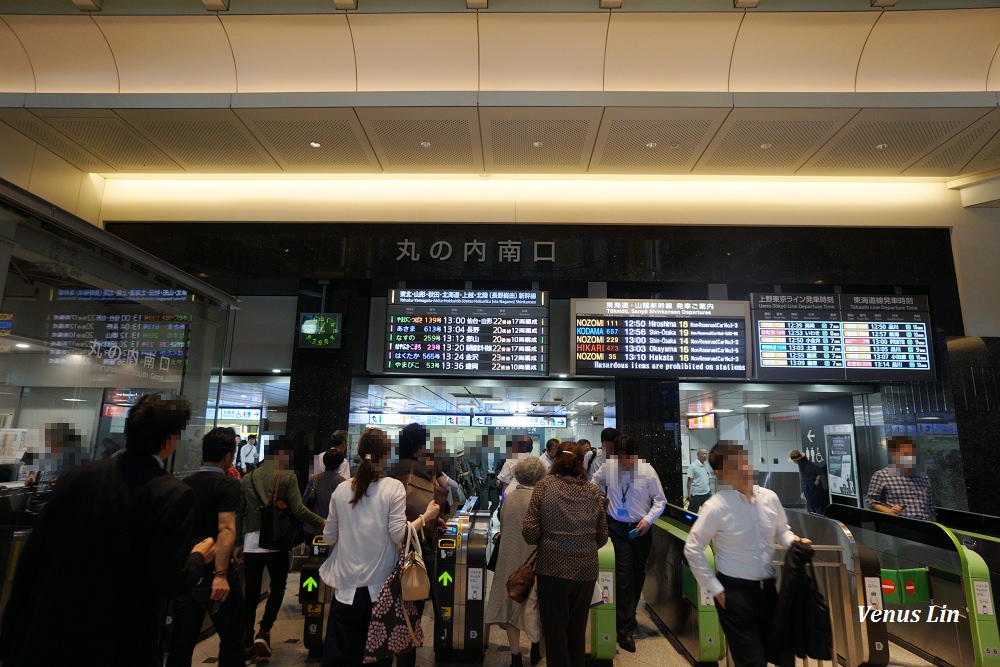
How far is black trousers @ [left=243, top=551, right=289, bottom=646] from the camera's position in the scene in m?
4.12

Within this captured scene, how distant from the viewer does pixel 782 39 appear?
16.2 ft

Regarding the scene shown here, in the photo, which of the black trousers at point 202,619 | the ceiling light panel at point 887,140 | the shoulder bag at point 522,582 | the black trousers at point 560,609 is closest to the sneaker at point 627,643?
the black trousers at point 560,609

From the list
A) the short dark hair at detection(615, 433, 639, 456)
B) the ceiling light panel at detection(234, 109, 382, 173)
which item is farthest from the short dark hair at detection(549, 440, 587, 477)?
the ceiling light panel at detection(234, 109, 382, 173)

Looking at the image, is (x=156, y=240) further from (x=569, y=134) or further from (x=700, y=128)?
(x=700, y=128)

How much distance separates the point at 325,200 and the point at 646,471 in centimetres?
469

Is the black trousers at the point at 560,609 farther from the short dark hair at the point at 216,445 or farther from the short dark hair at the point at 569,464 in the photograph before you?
the short dark hair at the point at 216,445

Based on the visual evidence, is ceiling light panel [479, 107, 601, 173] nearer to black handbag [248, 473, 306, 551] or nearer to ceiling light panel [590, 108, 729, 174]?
ceiling light panel [590, 108, 729, 174]

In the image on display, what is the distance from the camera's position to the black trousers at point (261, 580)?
4.12 m

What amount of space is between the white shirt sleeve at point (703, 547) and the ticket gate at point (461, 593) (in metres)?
1.84

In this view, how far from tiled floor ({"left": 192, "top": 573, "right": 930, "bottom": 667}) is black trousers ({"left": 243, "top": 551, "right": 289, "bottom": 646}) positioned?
0.26 m

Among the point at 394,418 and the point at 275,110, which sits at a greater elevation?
the point at 275,110

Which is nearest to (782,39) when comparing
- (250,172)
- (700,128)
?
(700,128)

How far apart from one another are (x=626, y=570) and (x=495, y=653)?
1219 millimetres

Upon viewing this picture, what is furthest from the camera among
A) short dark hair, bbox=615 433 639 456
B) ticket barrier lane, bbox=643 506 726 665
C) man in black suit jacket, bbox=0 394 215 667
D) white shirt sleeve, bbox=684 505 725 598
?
short dark hair, bbox=615 433 639 456
